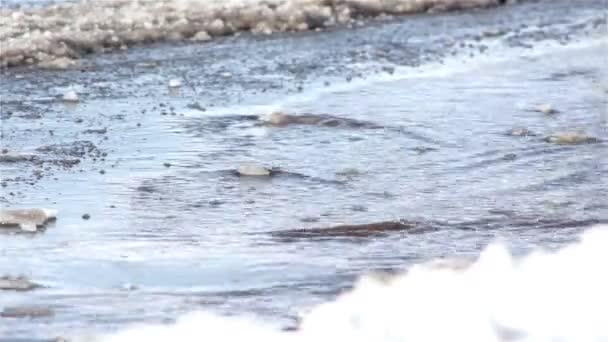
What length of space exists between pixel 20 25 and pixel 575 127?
14.6 ft

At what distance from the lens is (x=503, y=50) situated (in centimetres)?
1176

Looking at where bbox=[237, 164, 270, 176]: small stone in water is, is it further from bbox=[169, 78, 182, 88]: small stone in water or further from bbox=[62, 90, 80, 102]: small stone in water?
bbox=[169, 78, 182, 88]: small stone in water

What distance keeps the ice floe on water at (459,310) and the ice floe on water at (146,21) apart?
4991 millimetres

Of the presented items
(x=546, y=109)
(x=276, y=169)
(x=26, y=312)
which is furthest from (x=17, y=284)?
(x=546, y=109)

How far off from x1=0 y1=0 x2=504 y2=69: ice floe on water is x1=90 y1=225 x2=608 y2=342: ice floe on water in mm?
4991

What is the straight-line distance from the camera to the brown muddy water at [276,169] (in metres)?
5.84

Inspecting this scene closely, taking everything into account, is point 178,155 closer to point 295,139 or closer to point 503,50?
point 295,139

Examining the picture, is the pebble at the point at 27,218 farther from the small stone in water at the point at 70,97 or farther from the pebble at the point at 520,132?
the pebble at the point at 520,132

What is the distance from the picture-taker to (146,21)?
38.7 feet

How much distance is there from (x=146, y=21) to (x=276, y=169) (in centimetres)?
447

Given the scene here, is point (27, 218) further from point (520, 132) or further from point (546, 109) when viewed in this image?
point (546, 109)

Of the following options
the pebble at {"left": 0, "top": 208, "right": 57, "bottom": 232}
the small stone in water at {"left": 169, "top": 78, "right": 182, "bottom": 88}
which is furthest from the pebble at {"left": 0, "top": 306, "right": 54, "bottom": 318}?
the small stone in water at {"left": 169, "top": 78, "right": 182, "bottom": 88}

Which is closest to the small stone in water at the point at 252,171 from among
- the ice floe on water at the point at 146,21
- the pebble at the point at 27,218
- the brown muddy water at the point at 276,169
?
the brown muddy water at the point at 276,169

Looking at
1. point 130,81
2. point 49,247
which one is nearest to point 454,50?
point 130,81
